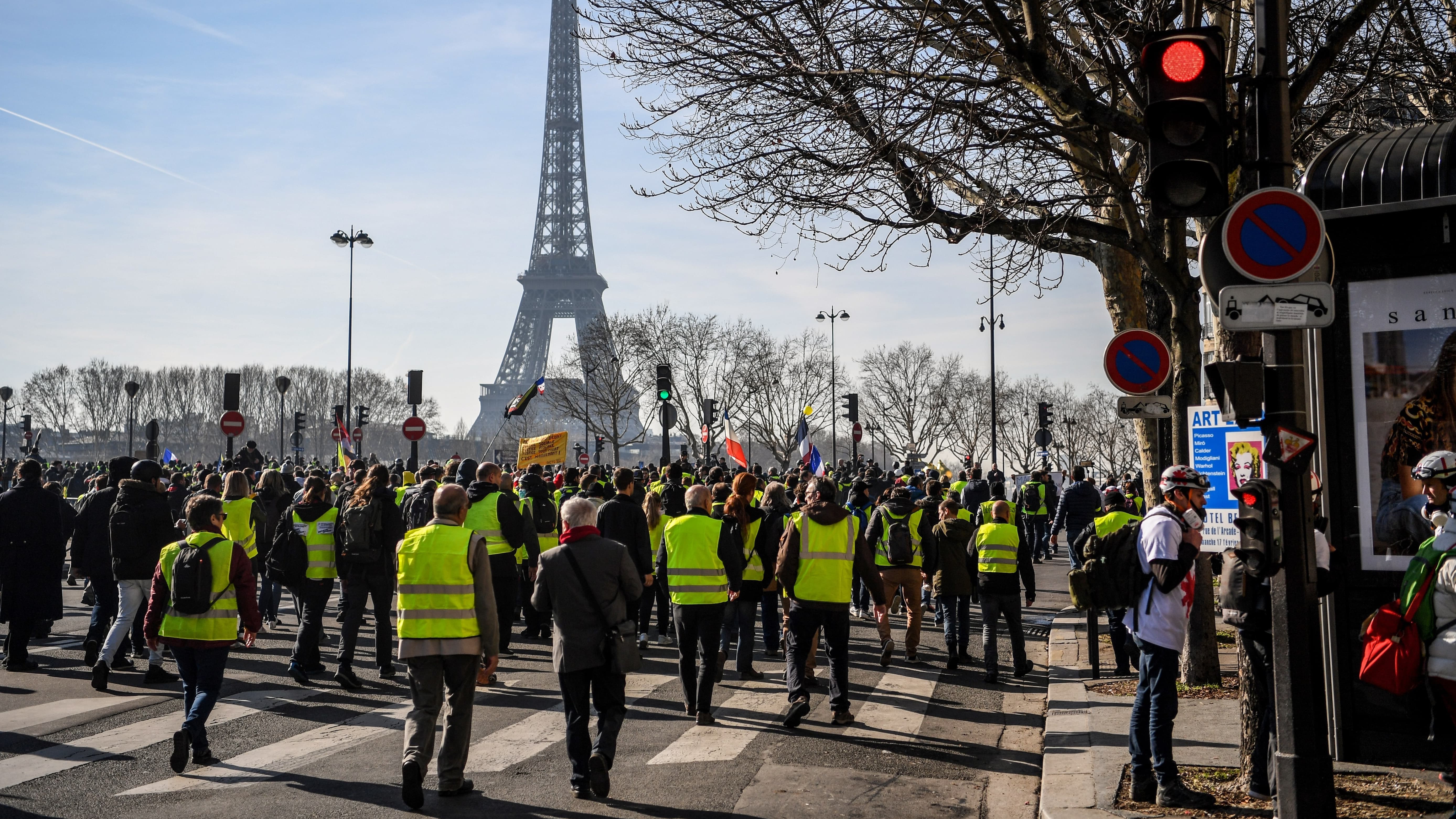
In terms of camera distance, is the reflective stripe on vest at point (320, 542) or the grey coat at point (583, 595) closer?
the grey coat at point (583, 595)

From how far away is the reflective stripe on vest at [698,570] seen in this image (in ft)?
29.5

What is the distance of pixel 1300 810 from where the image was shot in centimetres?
539

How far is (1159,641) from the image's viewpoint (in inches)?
250

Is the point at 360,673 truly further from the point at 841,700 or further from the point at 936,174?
the point at 936,174

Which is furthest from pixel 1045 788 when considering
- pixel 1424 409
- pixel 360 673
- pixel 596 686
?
pixel 360 673

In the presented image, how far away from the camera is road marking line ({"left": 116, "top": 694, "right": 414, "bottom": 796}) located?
688 cm

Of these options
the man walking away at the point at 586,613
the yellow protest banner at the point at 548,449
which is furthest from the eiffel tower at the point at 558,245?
the man walking away at the point at 586,613

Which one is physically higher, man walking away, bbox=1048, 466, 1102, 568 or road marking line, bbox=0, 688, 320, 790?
man walking away, bbox=1048, 466, 1102, 568

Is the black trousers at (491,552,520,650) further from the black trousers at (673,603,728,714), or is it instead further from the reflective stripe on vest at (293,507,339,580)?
the black trousers at (673,603,728,714)

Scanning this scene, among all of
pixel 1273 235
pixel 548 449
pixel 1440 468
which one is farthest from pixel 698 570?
pixel 548 449

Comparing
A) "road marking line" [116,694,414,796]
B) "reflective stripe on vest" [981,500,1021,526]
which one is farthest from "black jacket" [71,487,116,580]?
"reflective stripe on vest" [981,500,1021,526]

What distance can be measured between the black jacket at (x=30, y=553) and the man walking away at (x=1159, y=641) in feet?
33.3

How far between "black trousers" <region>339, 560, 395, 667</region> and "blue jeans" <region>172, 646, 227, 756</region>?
258 cm

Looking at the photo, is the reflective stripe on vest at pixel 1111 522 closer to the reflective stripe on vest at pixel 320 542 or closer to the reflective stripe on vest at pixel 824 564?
the reflective stripe on vest at pixel 824 564
